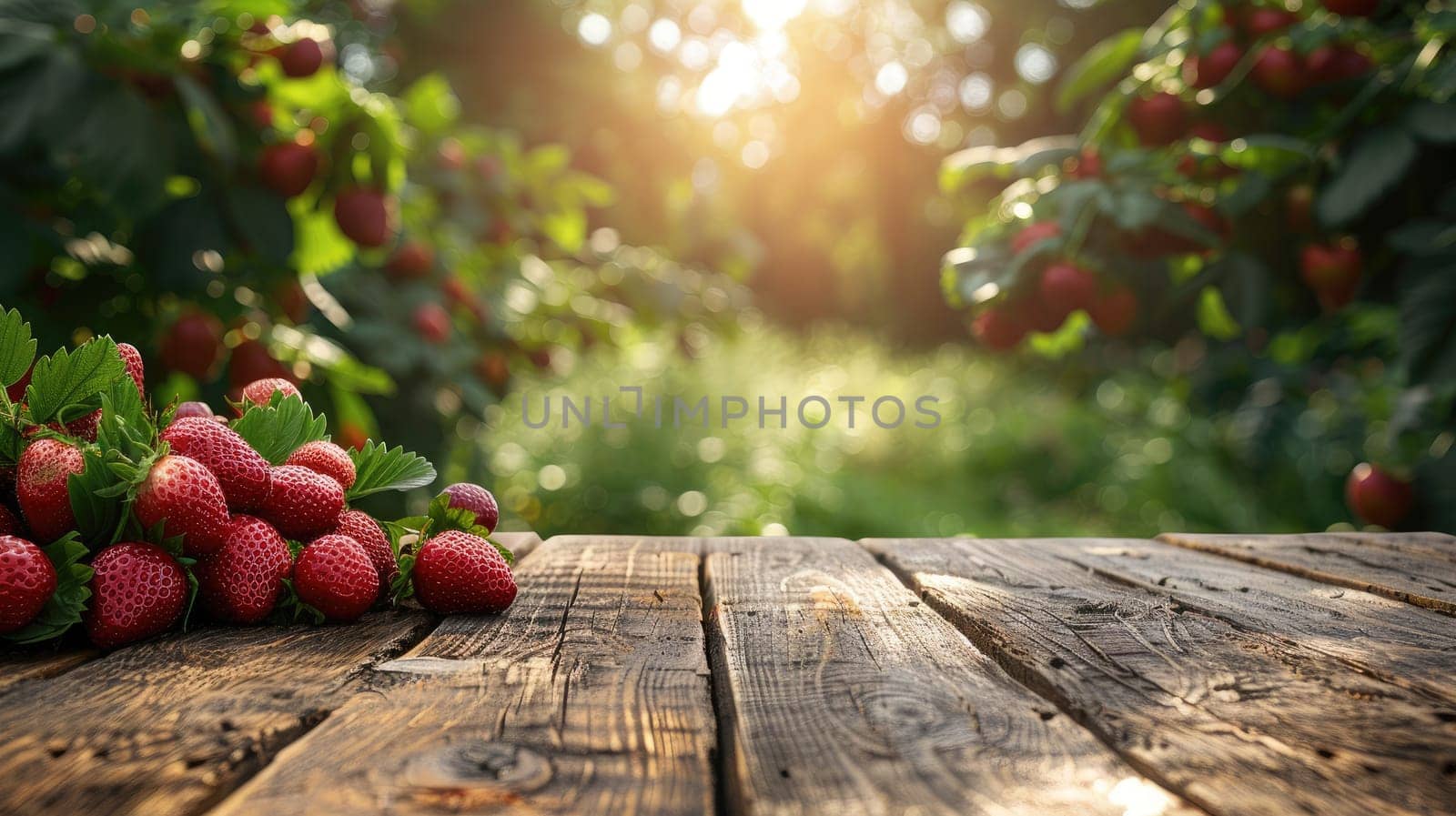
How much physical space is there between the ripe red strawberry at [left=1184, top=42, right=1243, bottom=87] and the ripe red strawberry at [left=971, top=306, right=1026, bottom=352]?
2.13 feet

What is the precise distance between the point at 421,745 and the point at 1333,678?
28.2 inches

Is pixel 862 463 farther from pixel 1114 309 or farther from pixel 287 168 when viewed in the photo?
pixel 287 168

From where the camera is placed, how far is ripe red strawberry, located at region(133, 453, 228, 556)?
89 cm

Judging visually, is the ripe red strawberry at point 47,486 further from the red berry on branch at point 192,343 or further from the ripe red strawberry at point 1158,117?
the ripe red strawberry at point 1158,117

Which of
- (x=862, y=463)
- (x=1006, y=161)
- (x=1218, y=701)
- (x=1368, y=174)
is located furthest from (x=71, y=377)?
(x=862, y=463)

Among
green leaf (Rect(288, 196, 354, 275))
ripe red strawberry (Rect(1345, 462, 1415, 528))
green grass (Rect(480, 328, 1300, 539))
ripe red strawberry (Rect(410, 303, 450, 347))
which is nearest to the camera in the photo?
ripe red strawberry (Rect(1345, 462, 1415, 528))

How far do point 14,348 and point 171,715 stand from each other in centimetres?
45

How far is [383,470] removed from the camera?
1.13 metres

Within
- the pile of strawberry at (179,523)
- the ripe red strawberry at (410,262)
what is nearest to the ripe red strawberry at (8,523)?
the pile of strawberry at (179,523)

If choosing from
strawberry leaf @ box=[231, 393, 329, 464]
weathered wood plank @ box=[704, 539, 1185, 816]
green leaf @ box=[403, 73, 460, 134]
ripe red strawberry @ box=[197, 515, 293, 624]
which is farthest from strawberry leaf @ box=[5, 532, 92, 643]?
green leaf @ box=[403, 73, 460, 134]

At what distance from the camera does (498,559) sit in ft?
3.35

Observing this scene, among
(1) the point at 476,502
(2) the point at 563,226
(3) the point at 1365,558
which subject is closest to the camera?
(1) the point at 476,502

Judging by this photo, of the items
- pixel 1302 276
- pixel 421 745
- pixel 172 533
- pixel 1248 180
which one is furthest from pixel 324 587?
pixel 1302 276

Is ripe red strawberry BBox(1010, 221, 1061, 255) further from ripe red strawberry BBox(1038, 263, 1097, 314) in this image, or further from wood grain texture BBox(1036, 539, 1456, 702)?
wood grain texture BBox(1036, 539, 1456, 702)
